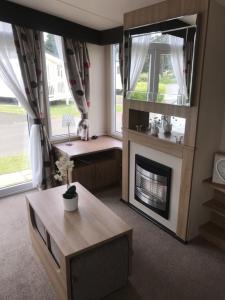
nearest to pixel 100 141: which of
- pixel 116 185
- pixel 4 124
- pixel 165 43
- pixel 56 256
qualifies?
pixel 116 185

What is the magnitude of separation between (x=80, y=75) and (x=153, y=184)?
6.88ft

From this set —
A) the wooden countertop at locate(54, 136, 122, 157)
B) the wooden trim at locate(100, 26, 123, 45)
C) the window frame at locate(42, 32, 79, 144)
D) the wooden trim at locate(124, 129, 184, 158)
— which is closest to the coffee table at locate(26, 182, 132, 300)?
the wooden trim at locate(124, 129, 184, 158)

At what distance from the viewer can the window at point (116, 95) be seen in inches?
154

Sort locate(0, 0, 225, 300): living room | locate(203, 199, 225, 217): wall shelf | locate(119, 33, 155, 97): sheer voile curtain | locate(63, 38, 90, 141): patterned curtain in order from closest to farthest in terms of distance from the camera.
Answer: locate(0, 0, 225, 300): living room < locate(203, 199, 225, 217): wall shelf < locate(119, 33, 155, 97): sheer voile curtain < locate(63, 38, 90, 141): patterned curtain

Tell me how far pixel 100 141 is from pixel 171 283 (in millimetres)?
2433

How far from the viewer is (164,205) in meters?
2.67

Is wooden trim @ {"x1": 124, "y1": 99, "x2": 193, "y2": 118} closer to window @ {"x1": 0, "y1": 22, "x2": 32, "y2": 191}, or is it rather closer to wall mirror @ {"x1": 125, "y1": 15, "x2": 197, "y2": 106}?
wall mirror @ {"x1": 125, "y1": 15, "x2": 197, "y2": 106}

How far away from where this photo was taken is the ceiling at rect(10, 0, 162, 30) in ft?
8.63

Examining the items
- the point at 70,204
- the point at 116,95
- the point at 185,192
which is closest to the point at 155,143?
the point at 185,192

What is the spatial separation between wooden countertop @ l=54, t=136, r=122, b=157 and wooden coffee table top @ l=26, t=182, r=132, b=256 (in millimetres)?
1060

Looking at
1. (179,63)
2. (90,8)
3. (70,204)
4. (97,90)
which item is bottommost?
(70,204)

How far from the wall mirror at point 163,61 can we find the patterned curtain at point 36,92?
1.33 metres

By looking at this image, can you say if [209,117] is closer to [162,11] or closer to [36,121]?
[162,11]

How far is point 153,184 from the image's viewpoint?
2.76 meters
